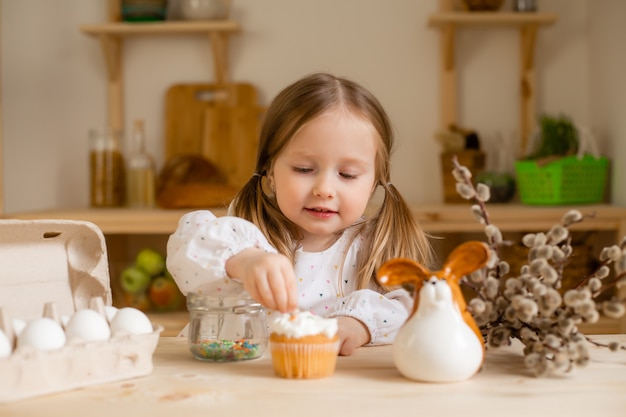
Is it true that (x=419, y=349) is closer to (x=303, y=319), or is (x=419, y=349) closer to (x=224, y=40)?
(x=303, y=319)

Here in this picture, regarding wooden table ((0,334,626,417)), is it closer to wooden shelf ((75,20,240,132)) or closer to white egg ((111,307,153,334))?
white egg ((111,307,153,334))

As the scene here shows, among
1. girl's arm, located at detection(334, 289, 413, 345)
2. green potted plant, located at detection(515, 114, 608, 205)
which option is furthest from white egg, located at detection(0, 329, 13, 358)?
green potted plant, located at detection(515, 114, 608, 205)

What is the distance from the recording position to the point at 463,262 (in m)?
0.86

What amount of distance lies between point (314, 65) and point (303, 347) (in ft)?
7.70

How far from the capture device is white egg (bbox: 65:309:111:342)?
0.82 m

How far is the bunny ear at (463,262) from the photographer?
0.85m

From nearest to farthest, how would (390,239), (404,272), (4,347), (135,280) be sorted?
(4,347)
(404,272)
(390,239)
(135,280)

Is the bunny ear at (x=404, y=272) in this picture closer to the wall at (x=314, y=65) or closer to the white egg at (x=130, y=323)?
the white egg at (x=130, y=323)

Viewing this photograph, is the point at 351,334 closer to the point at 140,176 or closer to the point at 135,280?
the point at 135,280

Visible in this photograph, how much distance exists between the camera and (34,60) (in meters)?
3.14

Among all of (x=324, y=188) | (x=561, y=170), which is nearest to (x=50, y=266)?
(x=324, y=188)

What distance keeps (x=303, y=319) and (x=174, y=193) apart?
1.90 m

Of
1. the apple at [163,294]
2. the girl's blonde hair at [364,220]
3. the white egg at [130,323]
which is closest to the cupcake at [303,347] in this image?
the white egg at [130,323]

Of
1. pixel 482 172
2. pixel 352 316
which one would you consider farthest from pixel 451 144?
pixel 352 316
